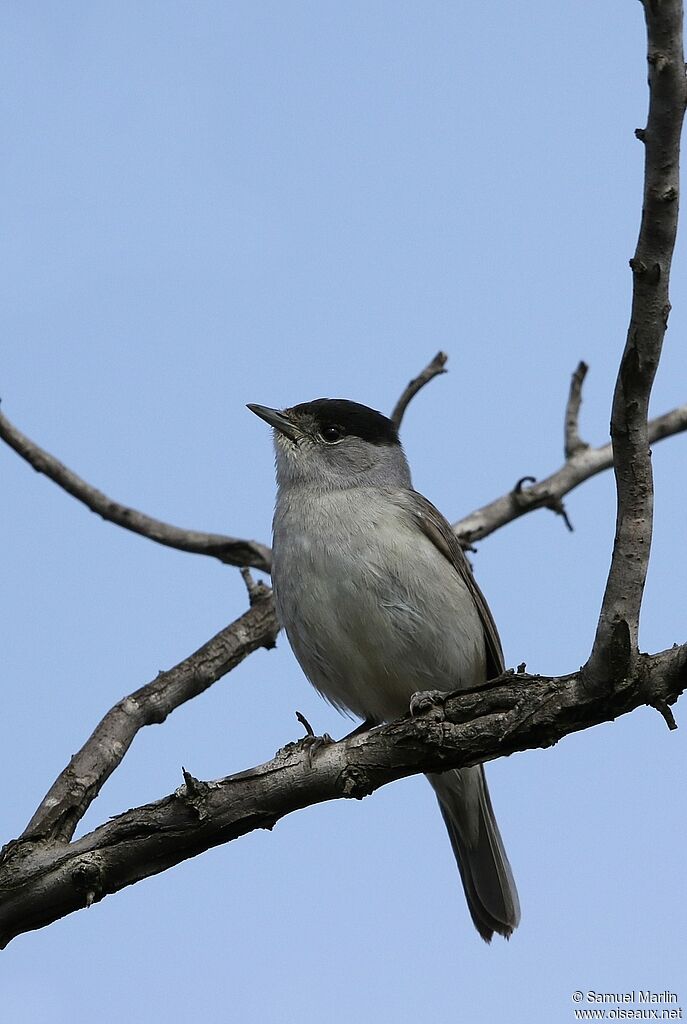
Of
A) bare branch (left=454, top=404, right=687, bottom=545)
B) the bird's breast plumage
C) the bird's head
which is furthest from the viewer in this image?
bare branch (left=454, top=404, right=687, bottom=545)

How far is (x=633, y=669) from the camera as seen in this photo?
4.41 metres

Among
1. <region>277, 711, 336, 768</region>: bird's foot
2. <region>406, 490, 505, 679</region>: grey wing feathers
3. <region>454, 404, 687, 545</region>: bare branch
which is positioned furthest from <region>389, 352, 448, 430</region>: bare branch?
<region>277, 711, 336, 768</region>: bird's foot

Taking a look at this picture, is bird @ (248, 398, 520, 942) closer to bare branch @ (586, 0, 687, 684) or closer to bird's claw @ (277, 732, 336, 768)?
bird's claw @ (277, 732, 336, 768)

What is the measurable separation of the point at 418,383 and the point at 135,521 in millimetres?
2612

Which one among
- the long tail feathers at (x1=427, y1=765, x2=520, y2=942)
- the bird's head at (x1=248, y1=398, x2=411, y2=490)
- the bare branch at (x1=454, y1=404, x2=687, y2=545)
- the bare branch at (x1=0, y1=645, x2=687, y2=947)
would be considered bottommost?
the bare branch at (x1=0, y1=645, x2=687, y2=947)

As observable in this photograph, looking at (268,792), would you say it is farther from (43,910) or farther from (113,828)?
(43,910)

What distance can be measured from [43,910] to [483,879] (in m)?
3.38

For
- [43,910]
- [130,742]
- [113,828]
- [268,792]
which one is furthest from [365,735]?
[130,742]

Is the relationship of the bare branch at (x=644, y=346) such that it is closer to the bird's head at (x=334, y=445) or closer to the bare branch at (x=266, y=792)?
the bare branch at (x=266, y=792)

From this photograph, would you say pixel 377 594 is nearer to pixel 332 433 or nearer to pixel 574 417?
pixel 332 433

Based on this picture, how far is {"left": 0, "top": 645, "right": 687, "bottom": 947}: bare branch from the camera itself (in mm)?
4766

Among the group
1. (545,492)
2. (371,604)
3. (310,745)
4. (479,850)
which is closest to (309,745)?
(310,745)

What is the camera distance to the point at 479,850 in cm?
759

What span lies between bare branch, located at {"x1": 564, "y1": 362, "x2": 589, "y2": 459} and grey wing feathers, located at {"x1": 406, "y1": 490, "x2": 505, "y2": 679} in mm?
2832
